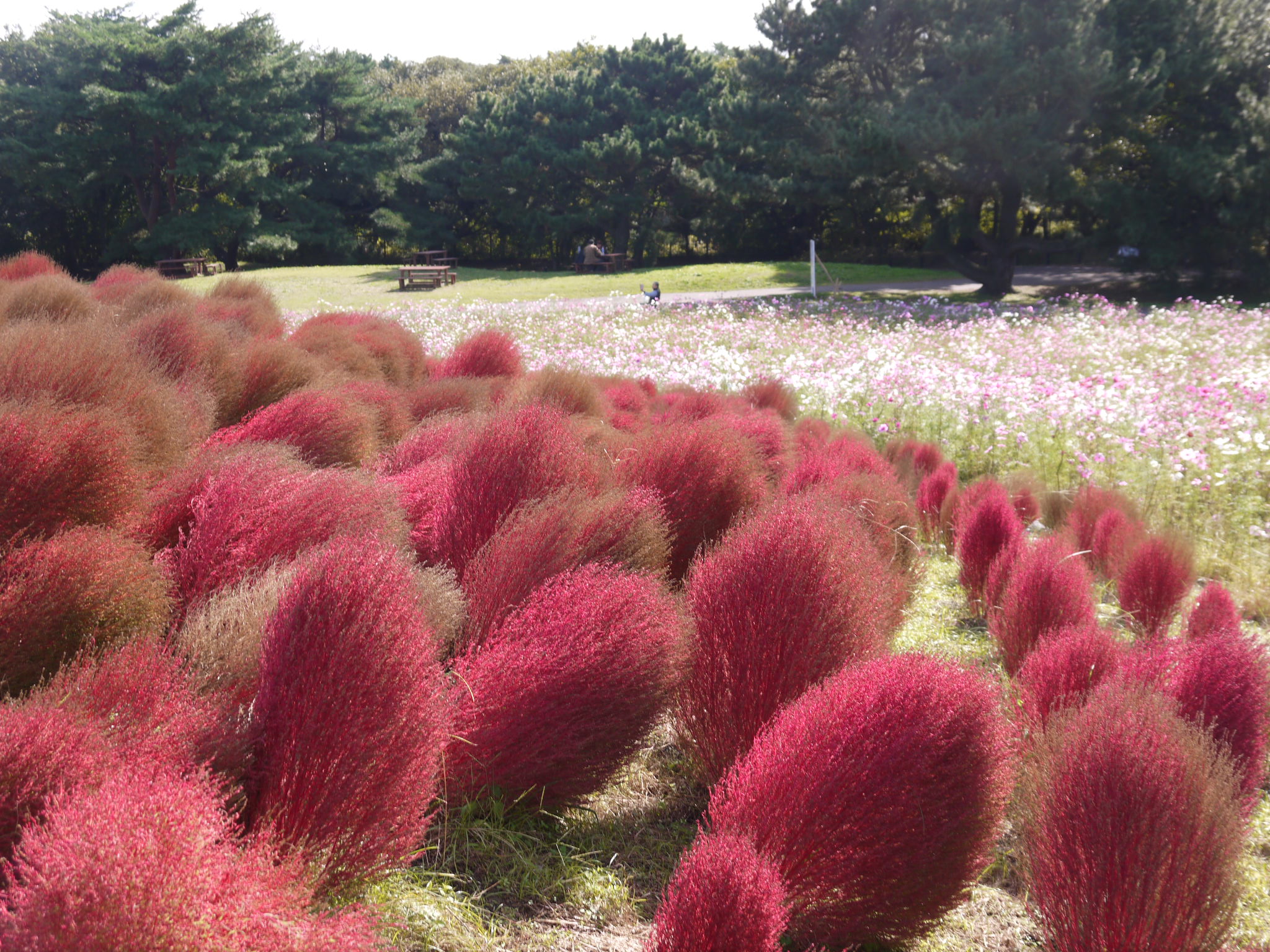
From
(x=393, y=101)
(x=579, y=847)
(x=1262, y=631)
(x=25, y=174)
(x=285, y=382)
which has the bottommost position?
(x=1262, y=631)

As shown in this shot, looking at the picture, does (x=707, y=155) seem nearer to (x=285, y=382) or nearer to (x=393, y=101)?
(x=393, y=101)

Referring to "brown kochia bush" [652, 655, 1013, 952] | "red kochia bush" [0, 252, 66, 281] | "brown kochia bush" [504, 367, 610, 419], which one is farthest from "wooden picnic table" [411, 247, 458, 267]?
"brown kochia bush" [652, 655, 1013, 952]

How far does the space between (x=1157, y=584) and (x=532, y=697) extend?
6.44 ft

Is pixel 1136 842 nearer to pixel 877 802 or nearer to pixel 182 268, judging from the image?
pixel 877 802

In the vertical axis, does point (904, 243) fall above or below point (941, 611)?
above

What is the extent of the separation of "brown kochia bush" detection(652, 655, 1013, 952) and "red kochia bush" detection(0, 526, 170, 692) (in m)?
0.85

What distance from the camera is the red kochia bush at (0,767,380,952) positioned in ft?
2.18

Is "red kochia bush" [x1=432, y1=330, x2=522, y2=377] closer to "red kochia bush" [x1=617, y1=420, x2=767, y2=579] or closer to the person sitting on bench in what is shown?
"red kochia bush" [x1=617, y1=420, x2=767, y2=579]

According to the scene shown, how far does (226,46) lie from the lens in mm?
25859

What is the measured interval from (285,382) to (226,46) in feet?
94.3

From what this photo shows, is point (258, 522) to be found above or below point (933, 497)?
above

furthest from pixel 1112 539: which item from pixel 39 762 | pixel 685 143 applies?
pixel 685 143

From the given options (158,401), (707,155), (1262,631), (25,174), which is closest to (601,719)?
(158,401)

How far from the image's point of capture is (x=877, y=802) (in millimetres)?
1103
